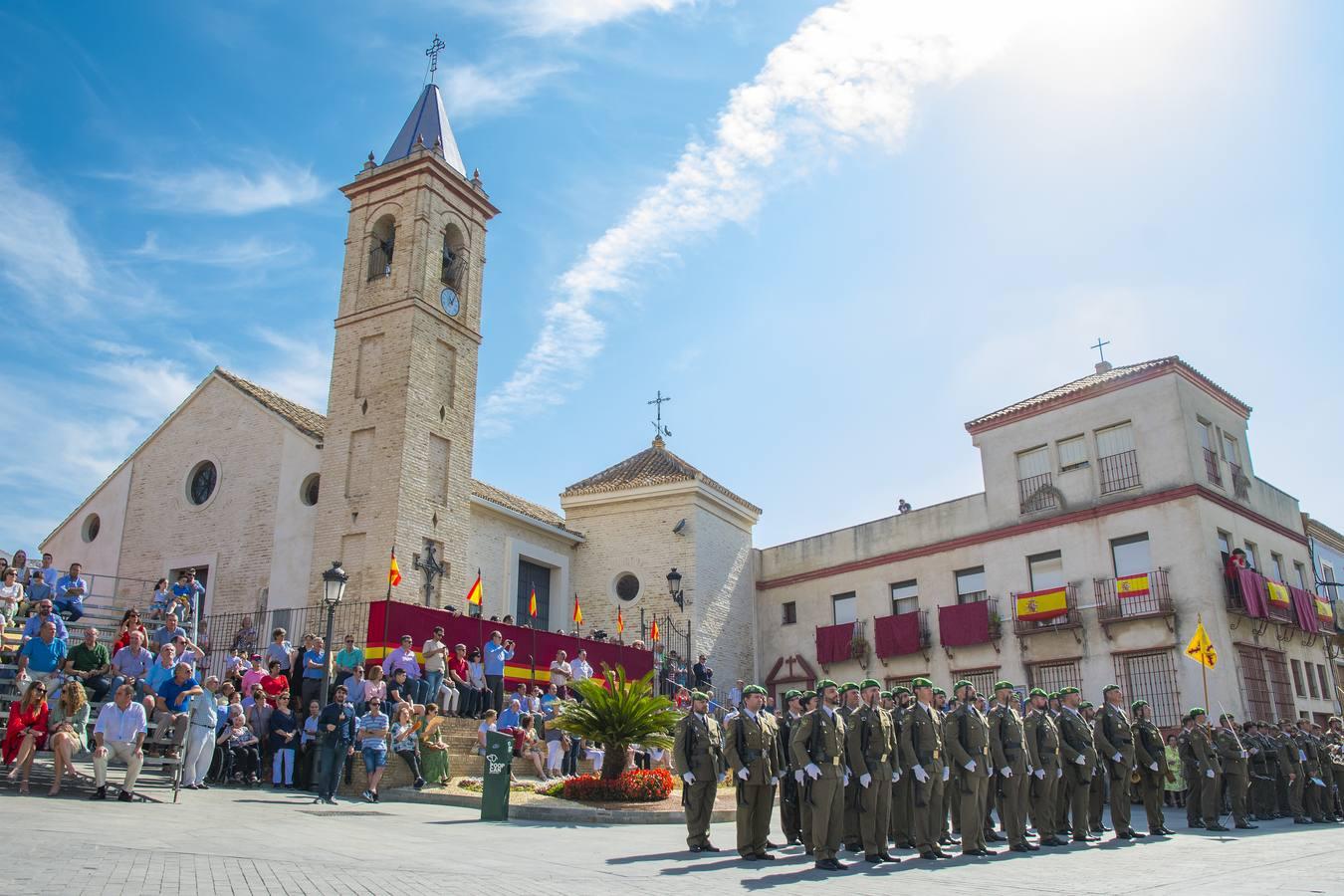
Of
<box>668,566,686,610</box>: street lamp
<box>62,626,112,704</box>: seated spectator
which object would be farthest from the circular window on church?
<box>62,626,112,704</box>: seated spectator

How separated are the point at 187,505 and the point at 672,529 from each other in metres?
13.8

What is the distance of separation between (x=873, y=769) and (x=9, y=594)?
45.7 ft

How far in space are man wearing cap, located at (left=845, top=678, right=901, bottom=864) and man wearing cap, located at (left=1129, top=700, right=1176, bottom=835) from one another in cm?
492

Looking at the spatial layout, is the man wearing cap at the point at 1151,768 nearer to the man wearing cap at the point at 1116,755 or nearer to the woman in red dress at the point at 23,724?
the man wearing cap at the point at 1116,755

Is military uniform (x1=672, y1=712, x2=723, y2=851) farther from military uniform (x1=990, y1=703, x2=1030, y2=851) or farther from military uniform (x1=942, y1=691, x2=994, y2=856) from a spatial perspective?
military uniform (x1=990, y1=703, x2=1030, y2=851)

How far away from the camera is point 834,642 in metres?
30.5

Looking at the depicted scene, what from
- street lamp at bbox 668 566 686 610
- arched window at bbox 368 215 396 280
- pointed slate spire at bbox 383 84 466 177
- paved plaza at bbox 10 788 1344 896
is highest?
pointed slate spire at bbox 383 84 466 177

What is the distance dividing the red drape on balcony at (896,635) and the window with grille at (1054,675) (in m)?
3.44

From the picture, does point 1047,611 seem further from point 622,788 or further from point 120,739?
point 120,739

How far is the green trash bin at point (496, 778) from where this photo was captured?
13180 millimetres

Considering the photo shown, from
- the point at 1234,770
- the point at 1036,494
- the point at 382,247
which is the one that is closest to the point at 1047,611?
the point at 1036,494

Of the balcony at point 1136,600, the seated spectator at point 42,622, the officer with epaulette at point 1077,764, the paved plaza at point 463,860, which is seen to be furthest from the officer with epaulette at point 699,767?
the balcony at point 1136,600

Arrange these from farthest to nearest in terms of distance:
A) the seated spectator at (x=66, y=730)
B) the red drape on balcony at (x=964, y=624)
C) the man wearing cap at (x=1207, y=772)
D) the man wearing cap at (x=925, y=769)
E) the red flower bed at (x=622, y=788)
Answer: the red drape on balcony at (x=964, y=624)
the man wearing cap at (x=1207, y=772)
the red flower bed at (x=622, y=788)
the seated spectator at (x=66, y=730)
the man wearing cap at (x=925, y=769)

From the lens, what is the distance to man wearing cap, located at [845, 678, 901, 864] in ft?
35.0
